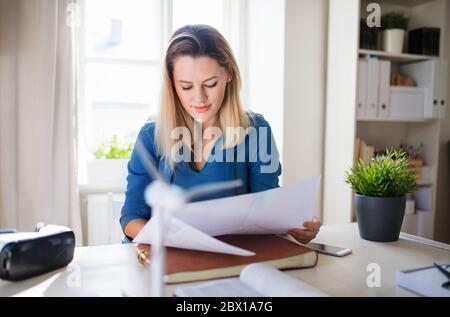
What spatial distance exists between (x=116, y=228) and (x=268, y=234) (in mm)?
1763

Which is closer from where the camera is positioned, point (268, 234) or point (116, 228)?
point (268, 234)

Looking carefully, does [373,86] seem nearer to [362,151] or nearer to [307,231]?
[362,151]

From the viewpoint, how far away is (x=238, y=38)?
9.83 feet

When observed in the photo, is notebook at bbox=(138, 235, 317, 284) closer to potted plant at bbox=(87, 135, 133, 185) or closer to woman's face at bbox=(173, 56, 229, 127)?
woman's face at bbox=(173, 56, 229, 127)

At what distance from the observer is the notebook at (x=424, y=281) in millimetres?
701

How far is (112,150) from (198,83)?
4.92 ft

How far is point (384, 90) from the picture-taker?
2596mm

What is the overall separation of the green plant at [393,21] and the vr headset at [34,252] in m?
2.47

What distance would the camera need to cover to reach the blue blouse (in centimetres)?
124

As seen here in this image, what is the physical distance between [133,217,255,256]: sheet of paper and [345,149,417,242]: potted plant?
16.2 inches

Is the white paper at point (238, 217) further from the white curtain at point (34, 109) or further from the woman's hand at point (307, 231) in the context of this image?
the white curtain at point (34, 109)
